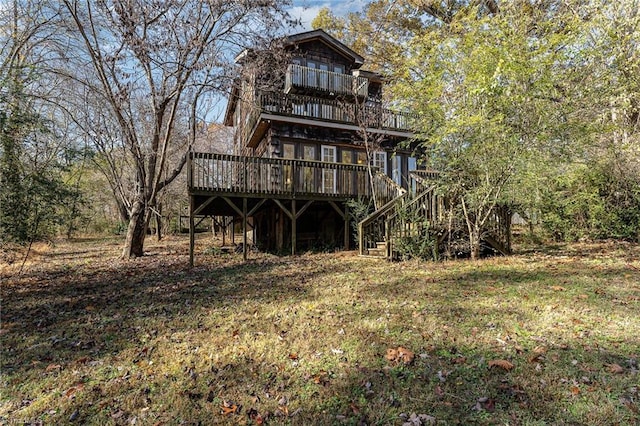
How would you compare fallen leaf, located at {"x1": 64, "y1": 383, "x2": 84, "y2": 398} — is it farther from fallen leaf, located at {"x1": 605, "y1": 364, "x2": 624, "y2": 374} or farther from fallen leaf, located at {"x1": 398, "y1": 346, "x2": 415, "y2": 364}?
fallen leaf, located at {"x1": 605, "y1": 364, "x2": 624, "y2": 374}

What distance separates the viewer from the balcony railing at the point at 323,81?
15547mm

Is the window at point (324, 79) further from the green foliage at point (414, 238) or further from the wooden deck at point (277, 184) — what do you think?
the green foliage at point (414, 238)

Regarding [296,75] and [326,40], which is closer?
[296,75]

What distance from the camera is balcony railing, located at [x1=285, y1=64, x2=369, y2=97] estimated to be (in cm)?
1555

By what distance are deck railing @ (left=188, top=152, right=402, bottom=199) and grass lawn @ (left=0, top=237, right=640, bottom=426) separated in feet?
12.6

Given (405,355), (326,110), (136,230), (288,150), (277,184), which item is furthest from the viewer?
(326,110)

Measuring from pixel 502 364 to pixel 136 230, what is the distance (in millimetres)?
11237

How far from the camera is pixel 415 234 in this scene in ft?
27.4

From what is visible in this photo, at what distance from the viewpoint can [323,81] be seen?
16.1m

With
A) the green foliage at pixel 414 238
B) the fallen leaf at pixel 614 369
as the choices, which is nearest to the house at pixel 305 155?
the green foliage at pixel 414 238

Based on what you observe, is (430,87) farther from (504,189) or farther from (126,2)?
(126,2)

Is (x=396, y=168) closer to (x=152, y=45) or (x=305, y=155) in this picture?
(x=305, y=155)

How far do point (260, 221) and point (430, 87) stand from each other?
377 inches

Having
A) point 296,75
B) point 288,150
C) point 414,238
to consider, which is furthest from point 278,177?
point 296,75
